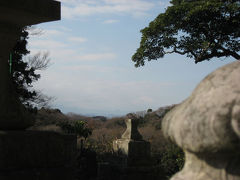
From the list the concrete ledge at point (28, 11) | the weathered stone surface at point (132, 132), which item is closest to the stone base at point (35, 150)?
the concrete ledge at point (28, 11)

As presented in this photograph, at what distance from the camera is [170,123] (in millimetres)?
1598

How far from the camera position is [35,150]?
11.9ft

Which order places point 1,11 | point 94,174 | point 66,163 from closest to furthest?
point 1,11 → point 66,163 → point 94,174

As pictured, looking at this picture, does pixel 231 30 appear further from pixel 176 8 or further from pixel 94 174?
pixel 94 174

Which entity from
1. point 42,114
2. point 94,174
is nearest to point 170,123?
point 94,174

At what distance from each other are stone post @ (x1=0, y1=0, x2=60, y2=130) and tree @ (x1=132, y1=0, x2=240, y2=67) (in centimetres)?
1283

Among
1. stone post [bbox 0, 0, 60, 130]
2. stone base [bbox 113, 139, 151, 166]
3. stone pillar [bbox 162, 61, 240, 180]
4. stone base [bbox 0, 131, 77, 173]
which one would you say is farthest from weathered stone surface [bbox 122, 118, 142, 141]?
stone pillar [bbox 162, 61, 240, 180]

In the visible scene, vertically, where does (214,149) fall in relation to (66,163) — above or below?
above

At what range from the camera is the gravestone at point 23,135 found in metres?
3.50

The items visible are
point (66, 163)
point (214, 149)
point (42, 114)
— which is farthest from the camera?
point (42, 114)

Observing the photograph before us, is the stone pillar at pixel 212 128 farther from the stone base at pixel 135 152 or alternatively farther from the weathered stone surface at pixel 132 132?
the weathered stone surface at pixel 132 132

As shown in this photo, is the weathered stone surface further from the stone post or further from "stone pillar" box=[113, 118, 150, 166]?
the stone post

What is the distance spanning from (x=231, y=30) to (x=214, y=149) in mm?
16061

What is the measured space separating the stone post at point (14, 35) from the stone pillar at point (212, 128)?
2413 mm
